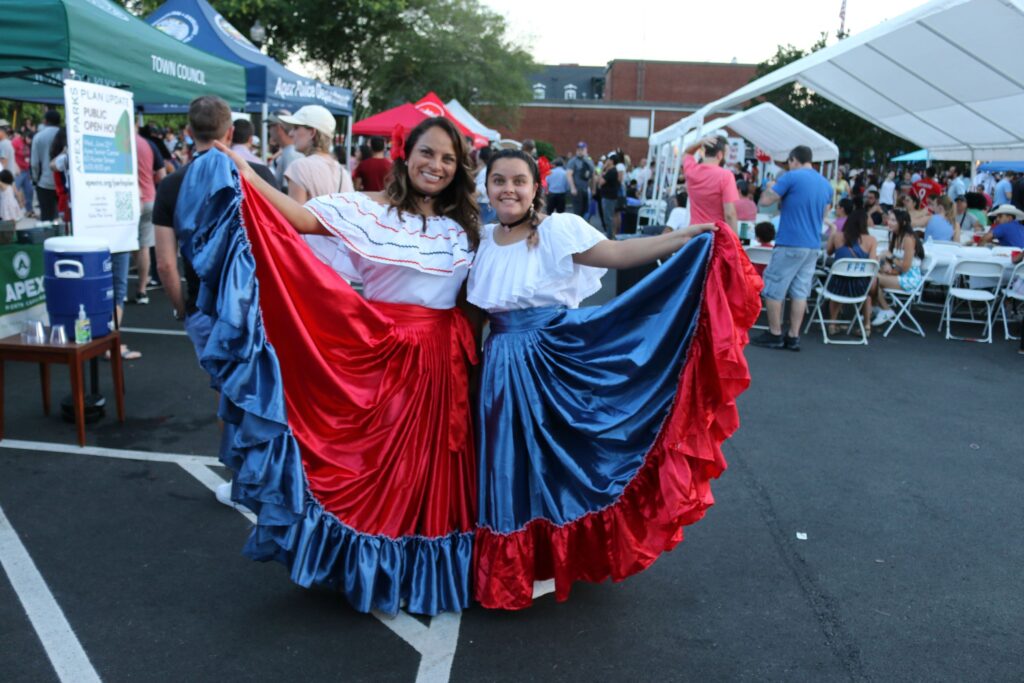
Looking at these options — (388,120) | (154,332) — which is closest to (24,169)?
(388,120)

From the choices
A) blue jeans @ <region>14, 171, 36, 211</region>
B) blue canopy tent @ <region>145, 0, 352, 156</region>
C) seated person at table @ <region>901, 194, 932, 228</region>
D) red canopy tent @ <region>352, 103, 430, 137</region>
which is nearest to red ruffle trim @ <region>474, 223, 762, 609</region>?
blue canopy tent @ <region>145, 0, 352, 156</region>

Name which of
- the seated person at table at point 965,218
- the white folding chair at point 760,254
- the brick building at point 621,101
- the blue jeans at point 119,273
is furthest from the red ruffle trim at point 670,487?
the brick building at point 621,101

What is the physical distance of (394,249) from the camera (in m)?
3.18

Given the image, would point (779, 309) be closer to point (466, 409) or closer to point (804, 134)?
point (466, 409)

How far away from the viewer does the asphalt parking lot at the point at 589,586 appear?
2.96 meters

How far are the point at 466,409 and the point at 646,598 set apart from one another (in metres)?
1.12

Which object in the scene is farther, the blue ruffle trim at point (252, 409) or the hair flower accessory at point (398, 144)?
the hair flower accessory at point (398, 144)

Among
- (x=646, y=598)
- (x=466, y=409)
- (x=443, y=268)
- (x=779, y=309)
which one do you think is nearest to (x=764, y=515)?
(x=646, y=598)

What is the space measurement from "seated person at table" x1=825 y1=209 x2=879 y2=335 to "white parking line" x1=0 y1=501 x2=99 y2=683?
8.04 meters

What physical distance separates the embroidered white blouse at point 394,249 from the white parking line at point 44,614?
1.65 metres

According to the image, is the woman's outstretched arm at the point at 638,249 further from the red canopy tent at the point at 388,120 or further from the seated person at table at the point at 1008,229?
the red canopy tent at the point at 388,120

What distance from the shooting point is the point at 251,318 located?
9.33ft

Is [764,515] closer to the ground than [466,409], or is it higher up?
closer to the ground

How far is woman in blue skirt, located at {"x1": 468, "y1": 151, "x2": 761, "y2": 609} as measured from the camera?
3070 millimetres
